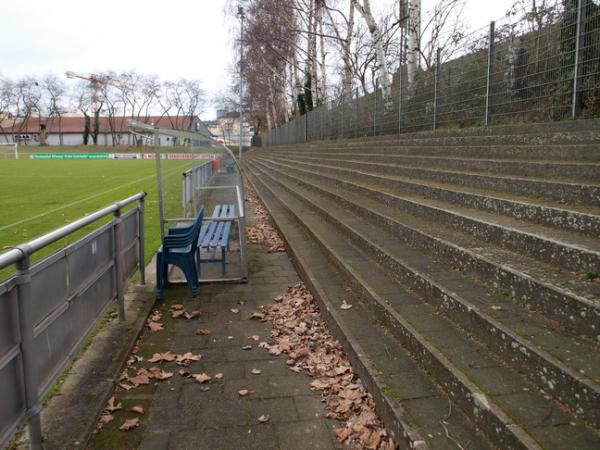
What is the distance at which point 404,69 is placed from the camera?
14578 mm

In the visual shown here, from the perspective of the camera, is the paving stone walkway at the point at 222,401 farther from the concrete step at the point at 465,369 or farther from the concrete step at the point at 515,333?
the concrete step at the point at 515,333

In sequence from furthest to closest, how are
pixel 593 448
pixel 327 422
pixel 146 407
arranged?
pixel 146 407, pixel 327 422, pixel 593 448

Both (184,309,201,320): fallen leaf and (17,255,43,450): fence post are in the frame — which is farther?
(184,309,201,320): fallen leaf

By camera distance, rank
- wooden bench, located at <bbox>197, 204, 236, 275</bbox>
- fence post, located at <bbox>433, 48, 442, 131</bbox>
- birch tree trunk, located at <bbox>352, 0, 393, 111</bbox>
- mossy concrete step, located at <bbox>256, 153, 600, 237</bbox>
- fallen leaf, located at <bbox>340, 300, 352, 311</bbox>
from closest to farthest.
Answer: mossy concrete step, located at <bbox>256, 153, 600, 237</bbox>, fallen leaf, located at <bbox>340, 300, 352, 311</bbox>, wooden bench, located at <bbox>197, 204, 236, 275</bbox>, fence post, located at <bbox>433, 48, 442, 131</bbox>, birch tree trunk, located at <bbox>352, 0, 393, 111</bbox>

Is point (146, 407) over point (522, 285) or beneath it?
beneath

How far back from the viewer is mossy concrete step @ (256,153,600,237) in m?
3.67

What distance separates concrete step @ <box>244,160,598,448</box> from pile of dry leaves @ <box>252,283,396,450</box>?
46cm

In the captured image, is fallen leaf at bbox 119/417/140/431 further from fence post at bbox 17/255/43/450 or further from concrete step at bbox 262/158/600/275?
concrete step at bbox 262/158/600/275

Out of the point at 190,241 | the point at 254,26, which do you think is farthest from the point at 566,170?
the point at 254,26

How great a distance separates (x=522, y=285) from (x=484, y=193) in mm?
2269

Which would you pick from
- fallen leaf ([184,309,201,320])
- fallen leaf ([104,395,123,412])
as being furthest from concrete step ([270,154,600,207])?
fallen leaf ([104,395,123,412])

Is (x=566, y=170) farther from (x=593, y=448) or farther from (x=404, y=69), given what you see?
(x=404, y=69)

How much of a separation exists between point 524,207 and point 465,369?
80.8 inches

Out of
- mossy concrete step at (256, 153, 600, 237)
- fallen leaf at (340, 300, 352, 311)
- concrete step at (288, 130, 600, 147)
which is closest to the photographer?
mossy concrete step at (256, 153, 600, 237)
